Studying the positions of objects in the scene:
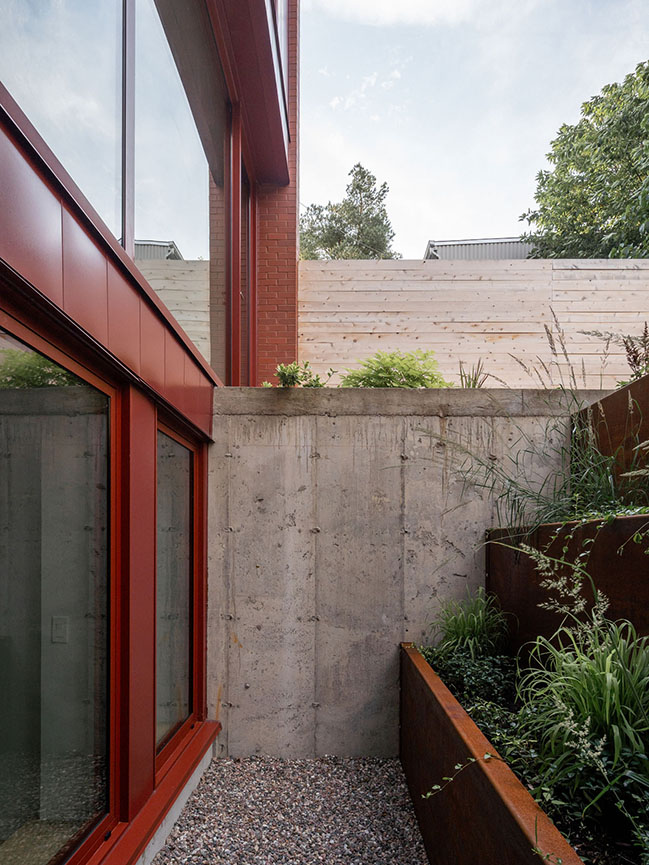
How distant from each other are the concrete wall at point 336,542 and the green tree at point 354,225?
14978mm

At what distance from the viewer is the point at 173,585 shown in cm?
303

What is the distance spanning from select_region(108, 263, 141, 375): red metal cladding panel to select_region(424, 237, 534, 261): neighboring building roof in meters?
14.0

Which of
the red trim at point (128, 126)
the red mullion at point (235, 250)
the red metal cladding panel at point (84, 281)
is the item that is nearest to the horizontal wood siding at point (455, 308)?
the red mullion at point (235, 250)

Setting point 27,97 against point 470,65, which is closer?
point 27,97

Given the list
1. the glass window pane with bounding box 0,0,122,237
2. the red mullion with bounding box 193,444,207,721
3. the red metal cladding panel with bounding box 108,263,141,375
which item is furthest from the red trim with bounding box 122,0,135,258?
the red mullion with bounding box 193,444,207,721

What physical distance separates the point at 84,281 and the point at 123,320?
342mm

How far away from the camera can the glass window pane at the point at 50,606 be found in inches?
56.1

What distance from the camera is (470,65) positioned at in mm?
20500

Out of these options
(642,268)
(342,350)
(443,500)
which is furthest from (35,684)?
(642,268)

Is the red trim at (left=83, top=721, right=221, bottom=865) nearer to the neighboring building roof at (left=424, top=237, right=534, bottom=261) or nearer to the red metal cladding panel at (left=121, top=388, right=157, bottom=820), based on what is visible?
the red metal cladding panel at (left=121, top=388, right=157, bottom=820)

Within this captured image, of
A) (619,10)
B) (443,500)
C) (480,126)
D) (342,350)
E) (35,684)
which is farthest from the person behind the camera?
(480,126)

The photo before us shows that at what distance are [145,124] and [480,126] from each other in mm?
21785

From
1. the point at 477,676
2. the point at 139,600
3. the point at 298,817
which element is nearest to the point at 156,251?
the point at 139,600

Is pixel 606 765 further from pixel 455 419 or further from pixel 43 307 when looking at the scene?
pixel 455 419
